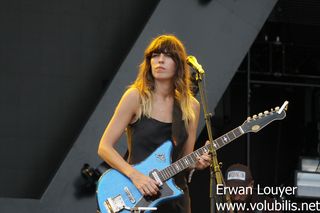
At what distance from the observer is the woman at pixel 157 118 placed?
5.21m

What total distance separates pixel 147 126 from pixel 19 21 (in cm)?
282

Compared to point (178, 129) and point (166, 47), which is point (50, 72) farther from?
point (178, 129)

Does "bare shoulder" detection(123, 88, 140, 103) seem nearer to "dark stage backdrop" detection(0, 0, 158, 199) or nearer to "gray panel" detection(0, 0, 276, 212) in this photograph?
"gray panel" detection(0, 0, 276, 212)

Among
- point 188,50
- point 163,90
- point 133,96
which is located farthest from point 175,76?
point 188,50

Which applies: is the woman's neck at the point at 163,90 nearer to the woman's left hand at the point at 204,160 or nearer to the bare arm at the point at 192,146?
the bare arm at the point at 192,146

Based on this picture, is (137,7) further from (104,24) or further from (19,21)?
(19,21)

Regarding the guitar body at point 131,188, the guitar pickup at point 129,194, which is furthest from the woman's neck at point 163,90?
the guitar pickup at point 129,194

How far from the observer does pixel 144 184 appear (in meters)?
5.16

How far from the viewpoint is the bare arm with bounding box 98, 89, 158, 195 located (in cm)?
517

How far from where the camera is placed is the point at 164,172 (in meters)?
5.20

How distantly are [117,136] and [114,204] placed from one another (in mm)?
453

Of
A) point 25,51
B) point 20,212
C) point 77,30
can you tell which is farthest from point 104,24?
point 20,212

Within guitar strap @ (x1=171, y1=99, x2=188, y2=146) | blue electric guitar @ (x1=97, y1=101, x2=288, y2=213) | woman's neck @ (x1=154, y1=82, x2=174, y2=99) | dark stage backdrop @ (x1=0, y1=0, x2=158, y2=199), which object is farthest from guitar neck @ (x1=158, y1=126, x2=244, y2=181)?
dark stage backdrop @ (x1=0, y1=0, x2=158, y2=199)

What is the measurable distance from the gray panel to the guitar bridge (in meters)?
1.90
